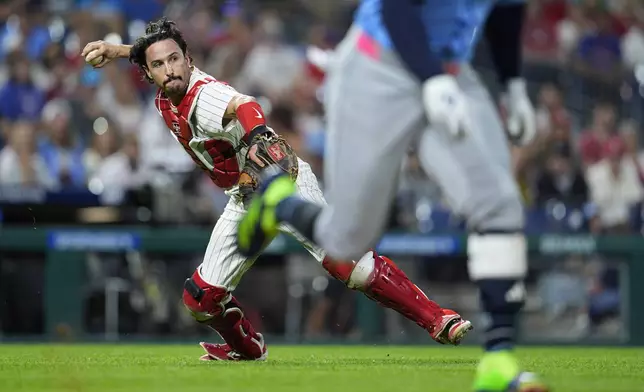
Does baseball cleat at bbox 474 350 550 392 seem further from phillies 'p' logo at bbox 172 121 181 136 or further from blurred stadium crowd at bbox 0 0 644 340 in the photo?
blurred stadium crowd at bbox 0 0 644 340

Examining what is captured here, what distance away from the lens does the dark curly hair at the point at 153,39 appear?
22.8 feet

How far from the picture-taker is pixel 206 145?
7098 mm

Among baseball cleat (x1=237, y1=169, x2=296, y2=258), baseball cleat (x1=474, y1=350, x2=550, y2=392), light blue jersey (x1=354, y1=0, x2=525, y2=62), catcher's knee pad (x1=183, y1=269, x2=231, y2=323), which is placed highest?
light blue jersey (x1=354, y1=0, x2=525, y2=62)

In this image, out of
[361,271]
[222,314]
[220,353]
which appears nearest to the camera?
[361,271]

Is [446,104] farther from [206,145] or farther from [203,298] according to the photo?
[203,298]

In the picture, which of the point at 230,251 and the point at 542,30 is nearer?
the point at 230,251

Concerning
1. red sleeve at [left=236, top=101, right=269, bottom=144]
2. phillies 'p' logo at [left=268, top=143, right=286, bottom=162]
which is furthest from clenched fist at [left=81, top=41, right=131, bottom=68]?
phillies 'p' logo at [left=268, top=143, right=286, bottom=162]

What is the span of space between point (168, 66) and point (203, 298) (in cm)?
138

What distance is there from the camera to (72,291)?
1152 cm

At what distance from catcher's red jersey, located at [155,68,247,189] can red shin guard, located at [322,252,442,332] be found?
32.2 inches

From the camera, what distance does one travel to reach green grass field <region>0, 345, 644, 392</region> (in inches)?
215

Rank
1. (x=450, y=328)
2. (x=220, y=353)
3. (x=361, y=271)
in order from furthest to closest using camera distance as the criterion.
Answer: (x=220, y=353), (x=361, y=271), (x=450, y=328)

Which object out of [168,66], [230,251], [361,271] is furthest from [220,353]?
[168,66]

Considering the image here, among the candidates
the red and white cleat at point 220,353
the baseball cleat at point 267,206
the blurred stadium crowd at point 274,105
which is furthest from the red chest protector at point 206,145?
the blurred stadium crowd at point 274,105
